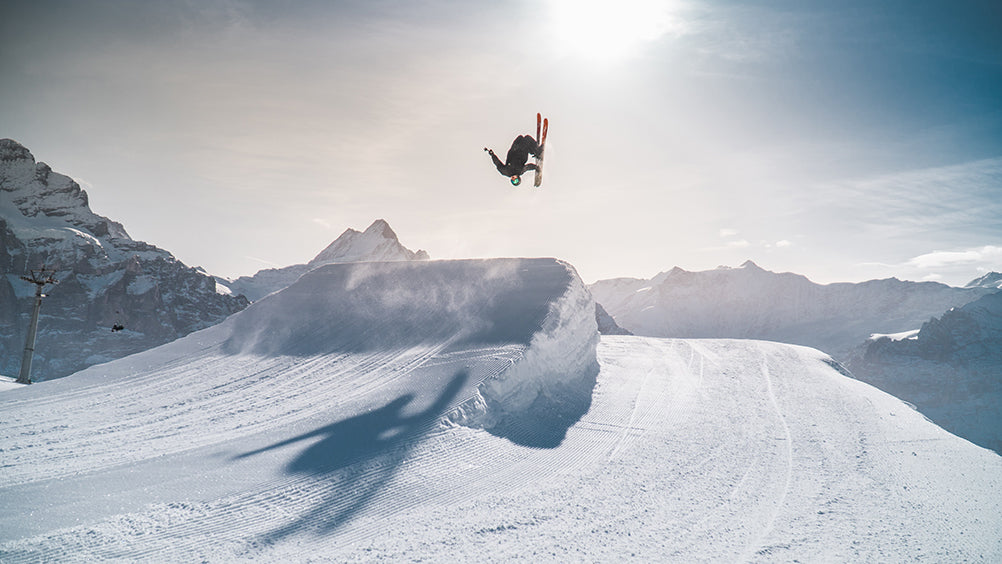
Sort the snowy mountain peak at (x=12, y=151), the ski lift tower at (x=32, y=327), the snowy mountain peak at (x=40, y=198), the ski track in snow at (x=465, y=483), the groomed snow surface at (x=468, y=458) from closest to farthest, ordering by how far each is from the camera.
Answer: the ski track in snow at (x=465, y=483) < the groomed snow surface at (x=468, y=458) < the ski lift tower at (x=32, y=327) < the snowy mountain peak at (x=40, y=198) < the snowy mountain peak at (x=12, y=151)

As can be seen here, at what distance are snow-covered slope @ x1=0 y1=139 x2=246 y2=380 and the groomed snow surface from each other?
598 feet

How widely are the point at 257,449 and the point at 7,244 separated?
227 meters

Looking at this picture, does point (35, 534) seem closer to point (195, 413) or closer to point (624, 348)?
point (195, 413)


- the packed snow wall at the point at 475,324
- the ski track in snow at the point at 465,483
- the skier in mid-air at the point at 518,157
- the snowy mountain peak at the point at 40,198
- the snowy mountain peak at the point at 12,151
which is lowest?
the ski track in snow at the point at 465,483

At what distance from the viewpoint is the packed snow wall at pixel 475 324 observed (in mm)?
13492

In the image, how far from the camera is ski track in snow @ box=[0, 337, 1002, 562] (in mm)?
6812

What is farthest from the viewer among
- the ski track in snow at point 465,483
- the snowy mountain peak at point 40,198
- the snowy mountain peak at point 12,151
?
the snowy mountain peak at point 12,151

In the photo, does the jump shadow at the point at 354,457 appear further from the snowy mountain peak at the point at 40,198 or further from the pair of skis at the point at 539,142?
the snowy mountain peak at the point at 40,198

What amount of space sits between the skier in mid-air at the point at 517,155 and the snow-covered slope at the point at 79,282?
189508 mm

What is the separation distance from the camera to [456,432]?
36.1 feet

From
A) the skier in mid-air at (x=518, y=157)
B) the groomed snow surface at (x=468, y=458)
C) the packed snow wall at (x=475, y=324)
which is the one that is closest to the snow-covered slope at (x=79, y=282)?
the packed snow wall at (x=475, y=324)

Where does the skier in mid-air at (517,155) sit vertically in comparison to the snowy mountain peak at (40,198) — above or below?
below

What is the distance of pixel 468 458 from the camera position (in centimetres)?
1001

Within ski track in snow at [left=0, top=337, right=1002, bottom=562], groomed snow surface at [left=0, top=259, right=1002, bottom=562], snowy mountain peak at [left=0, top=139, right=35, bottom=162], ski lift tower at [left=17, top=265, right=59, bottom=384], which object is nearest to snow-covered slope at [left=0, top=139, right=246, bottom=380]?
snowy mountain peak at [left=0, top=139, right=35, bottom=162]
